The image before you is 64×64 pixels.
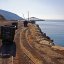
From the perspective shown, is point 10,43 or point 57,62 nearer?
point 57,62

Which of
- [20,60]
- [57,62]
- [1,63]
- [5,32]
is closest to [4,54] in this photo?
[20,60]

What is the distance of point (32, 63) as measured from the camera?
18.4m

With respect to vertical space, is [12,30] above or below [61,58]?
above

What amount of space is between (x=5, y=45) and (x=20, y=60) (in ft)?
26.6

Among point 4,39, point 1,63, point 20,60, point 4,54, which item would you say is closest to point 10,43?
point 4,39

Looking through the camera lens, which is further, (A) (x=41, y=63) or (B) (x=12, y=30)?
(B) (x=12, y=30)

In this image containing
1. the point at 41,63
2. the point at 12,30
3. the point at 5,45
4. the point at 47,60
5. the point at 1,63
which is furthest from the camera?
the point at 12,30

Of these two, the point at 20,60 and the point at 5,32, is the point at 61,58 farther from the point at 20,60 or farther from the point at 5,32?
the point at 5,32

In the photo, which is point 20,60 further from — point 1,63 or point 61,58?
point 61,58

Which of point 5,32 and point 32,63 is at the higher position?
point 5,32

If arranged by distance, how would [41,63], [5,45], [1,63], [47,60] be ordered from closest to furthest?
[1,63] < [41,63] < [47,60] < [5,45]

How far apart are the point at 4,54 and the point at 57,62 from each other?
5225 mm

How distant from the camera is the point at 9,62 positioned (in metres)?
17.7

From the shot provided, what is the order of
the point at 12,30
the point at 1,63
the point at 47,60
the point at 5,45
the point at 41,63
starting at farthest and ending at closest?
1. the point at 12,30
2. the point at 5,45
3. the point at 47,60
4. the point at 41,63
5. the point at 1,63
